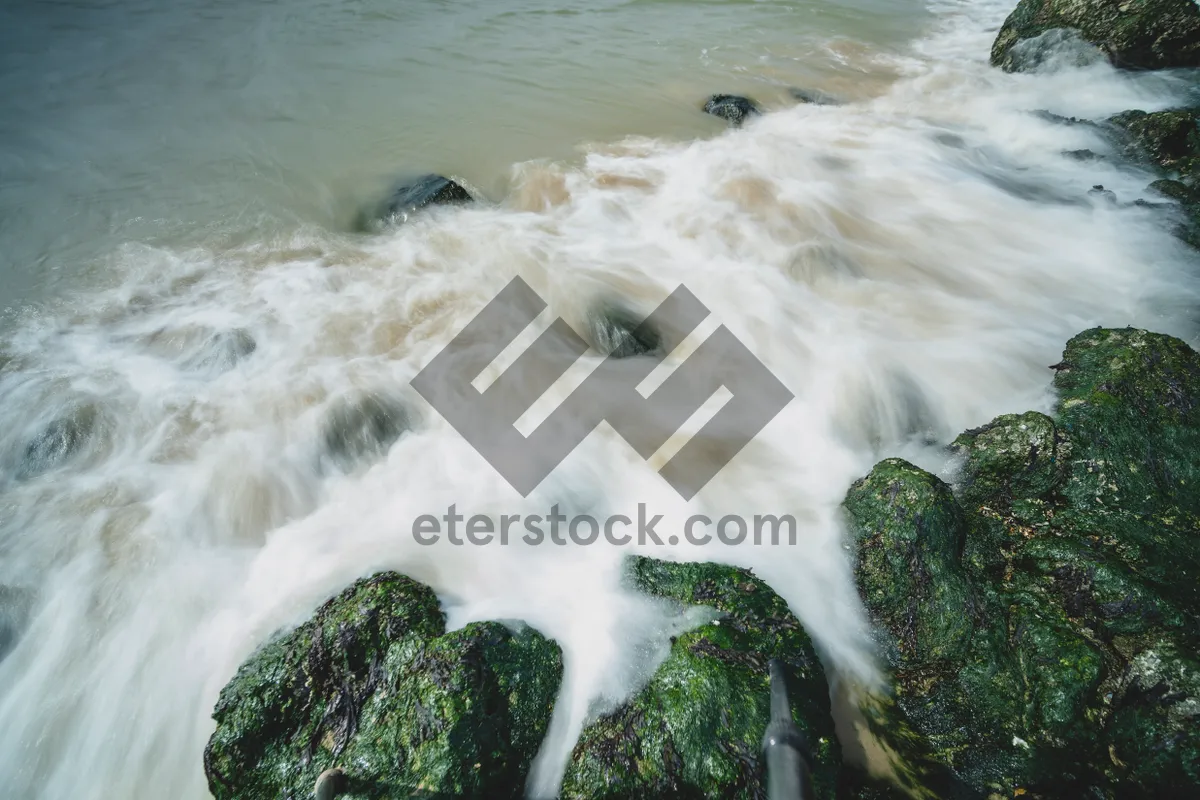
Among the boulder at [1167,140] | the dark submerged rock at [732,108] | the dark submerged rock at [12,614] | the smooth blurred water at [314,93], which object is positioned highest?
the boulder at [1167,140]

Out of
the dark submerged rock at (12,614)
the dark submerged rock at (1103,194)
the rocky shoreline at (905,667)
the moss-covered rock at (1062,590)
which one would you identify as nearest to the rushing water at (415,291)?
the dark submerged rock at (12,614)

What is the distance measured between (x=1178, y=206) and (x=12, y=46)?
60.5 ft

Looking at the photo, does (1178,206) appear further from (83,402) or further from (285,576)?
(83,402)

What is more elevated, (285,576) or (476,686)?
(476,686)

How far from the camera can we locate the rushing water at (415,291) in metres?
3.98

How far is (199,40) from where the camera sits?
11859 millimetres

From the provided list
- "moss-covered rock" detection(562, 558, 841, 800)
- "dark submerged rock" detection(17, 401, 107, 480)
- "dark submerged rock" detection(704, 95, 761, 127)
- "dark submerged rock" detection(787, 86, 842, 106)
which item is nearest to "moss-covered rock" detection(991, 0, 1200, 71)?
"dark submerged rock" detection(787, 86, 842, 106)

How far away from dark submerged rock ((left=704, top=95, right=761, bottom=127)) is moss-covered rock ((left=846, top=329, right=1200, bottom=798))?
722 cm

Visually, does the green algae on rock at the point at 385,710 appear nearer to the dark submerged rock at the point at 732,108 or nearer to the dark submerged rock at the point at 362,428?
the dark submerged rock at the point at 362,428

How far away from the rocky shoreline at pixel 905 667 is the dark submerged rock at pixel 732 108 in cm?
765

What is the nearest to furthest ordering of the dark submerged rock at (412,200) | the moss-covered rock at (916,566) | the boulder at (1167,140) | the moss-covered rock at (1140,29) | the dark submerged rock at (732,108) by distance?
1. the moss-covered rock at (916,566)
2. the dark submerged rock at (412,200)
3. the boulder at (1167,140)
4. the dark submerged rock at (732,108)
5. the moss-covered rock at (1140,29)

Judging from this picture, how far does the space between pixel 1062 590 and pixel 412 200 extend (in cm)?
746

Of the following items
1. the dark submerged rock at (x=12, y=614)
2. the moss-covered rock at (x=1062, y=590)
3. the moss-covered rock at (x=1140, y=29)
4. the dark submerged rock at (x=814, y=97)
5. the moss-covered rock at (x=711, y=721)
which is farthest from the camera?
the dark submerged rock at (x=814, y=97)

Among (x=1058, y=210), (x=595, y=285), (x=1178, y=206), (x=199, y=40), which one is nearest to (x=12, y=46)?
(x=199, y=40)
